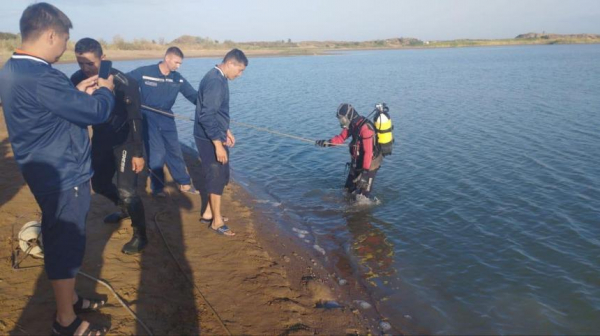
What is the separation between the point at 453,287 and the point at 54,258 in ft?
15.6

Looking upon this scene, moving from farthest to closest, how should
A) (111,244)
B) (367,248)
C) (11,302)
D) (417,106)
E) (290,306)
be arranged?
(417,106) < (367,248) < (111,244) < (290,306) < (11,302)

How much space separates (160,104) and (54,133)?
3.89 meters

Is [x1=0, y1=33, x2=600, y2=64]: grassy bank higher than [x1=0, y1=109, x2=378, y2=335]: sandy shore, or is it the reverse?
[x1=0, y1=33, x2=600, y2=64]: grassy bank

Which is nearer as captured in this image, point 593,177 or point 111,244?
point 111,244

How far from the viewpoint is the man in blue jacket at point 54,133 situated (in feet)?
9.37

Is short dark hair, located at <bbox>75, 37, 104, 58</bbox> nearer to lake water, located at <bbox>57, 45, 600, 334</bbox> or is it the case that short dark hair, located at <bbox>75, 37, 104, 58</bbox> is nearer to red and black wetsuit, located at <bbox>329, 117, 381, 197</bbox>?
lake water, located at <bbox>57, 45, 600, 334</bbox>

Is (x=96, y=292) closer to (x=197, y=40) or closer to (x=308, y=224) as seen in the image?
(x=308, y=224)

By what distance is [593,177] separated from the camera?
920 cm

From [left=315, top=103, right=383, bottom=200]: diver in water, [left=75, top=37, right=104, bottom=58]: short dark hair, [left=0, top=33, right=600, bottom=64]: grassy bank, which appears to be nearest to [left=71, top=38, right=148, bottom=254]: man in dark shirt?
[left=75, top=37, right=104, bottom=58]: short dark hair

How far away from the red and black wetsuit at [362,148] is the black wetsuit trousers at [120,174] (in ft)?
13.1

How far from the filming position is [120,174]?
183 inches

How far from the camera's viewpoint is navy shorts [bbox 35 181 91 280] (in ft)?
10.3

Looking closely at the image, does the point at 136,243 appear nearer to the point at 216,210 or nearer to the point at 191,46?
the point at 216,210

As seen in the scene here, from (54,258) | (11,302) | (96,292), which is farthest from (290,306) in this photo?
(11,302)
